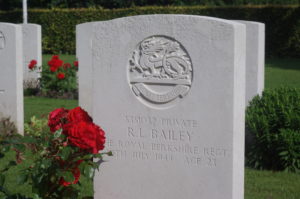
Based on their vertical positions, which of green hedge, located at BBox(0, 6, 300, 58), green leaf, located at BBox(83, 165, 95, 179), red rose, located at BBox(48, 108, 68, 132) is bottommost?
green leaf, located at BBox(83, 165, 95, 179)

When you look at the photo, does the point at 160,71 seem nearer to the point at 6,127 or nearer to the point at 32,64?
the point at 6,127

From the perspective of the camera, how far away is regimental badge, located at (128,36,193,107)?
4.00 metres

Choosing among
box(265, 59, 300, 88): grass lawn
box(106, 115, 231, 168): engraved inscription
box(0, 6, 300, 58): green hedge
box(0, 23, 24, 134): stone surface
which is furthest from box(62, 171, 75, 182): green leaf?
box(0, 6, 300, 58): green hedge

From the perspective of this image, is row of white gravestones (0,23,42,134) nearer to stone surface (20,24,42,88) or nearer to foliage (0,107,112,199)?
foliage (0,107,112,199)

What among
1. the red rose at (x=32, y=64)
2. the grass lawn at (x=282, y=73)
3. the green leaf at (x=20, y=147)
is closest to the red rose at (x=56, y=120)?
the green leaf at (x=20, y=147)

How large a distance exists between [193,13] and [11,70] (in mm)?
16003

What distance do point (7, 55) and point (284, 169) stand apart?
12.3 ft

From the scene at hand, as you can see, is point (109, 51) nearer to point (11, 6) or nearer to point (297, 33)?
point (297, 33)

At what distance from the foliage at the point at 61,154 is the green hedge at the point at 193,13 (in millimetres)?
18548

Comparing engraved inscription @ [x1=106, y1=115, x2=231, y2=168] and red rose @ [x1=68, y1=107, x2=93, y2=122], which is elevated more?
red rose @ [x1=68, y1=107, x2=93, y2=122]

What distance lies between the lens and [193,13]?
75.8 feet

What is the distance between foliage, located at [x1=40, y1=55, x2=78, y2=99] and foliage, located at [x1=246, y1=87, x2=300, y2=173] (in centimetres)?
614

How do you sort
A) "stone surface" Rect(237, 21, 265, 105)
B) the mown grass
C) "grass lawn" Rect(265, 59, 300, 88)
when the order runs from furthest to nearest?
"grass lawn" Rect(265, 59, 300, 88) → the mown grass → "stone surface" Rect(237, 21, 265, 105)

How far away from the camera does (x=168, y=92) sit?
408 centimetres
